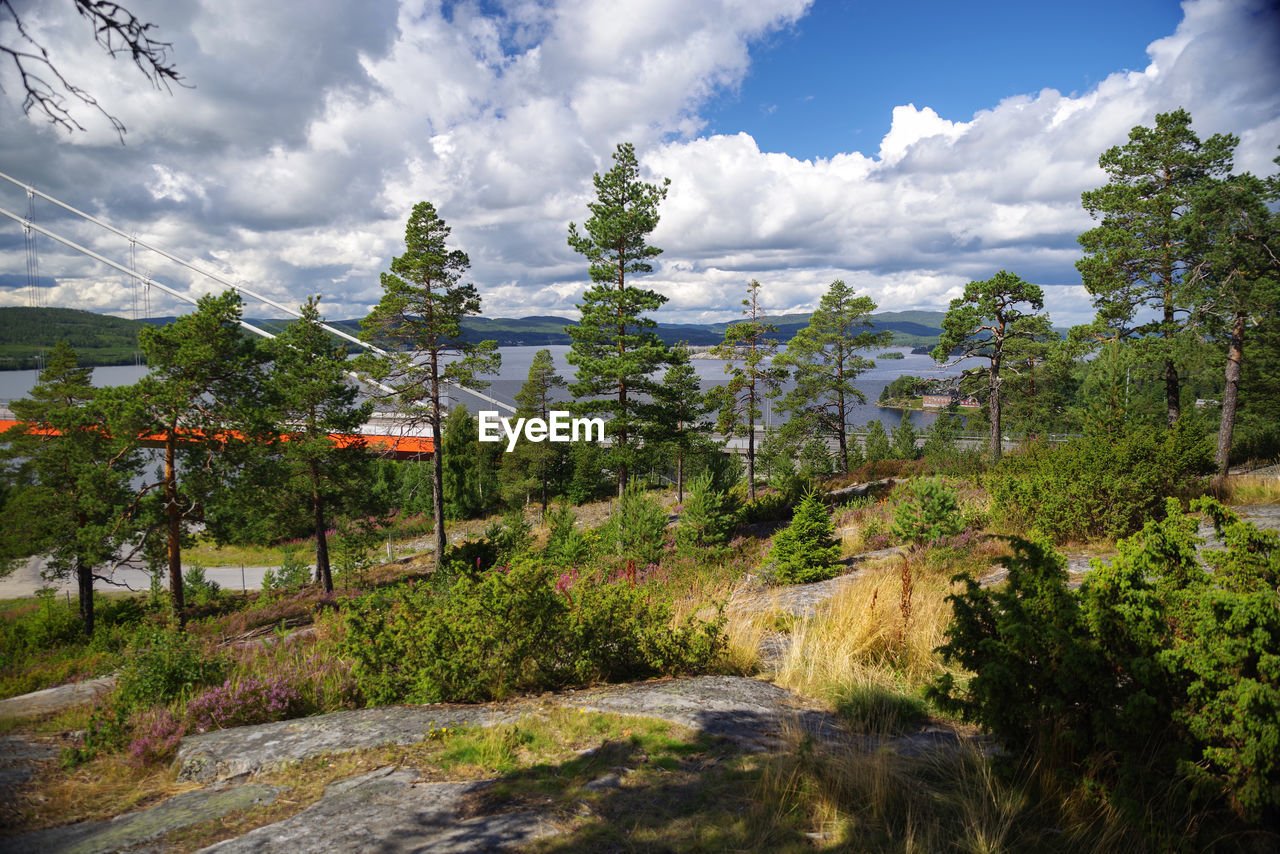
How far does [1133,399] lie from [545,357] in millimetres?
37872

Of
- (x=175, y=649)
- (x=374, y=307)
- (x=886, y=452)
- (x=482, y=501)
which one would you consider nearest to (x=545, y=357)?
(x=482, y=501)

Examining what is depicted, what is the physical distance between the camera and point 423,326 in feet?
71.7

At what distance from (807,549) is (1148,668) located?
798cm

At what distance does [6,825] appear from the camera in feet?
10.8

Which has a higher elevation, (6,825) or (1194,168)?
(1194,168)

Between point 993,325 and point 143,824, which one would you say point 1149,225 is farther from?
point 143,824

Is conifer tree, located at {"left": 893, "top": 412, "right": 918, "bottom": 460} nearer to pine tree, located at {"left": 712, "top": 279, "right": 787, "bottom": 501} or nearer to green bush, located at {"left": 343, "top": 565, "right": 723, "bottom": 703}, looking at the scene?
pine tree, located at {"left": 712, "top": 279, "right": 787, "bottom": 501}

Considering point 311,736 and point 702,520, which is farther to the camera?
point 702,520

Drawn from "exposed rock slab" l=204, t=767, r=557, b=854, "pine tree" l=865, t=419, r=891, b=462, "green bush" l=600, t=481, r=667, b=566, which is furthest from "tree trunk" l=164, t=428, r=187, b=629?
"pine tree" l=865, t=419, r=891, b=462

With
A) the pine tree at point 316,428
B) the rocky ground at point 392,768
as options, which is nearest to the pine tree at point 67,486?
the pine tree at point 316,428

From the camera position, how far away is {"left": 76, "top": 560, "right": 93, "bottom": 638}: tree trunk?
19.4 metres

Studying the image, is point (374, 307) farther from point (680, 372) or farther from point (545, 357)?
point (545, 357)

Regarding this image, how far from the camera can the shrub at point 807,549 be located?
10.2 meters

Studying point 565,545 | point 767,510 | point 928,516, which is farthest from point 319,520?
point 928,516
